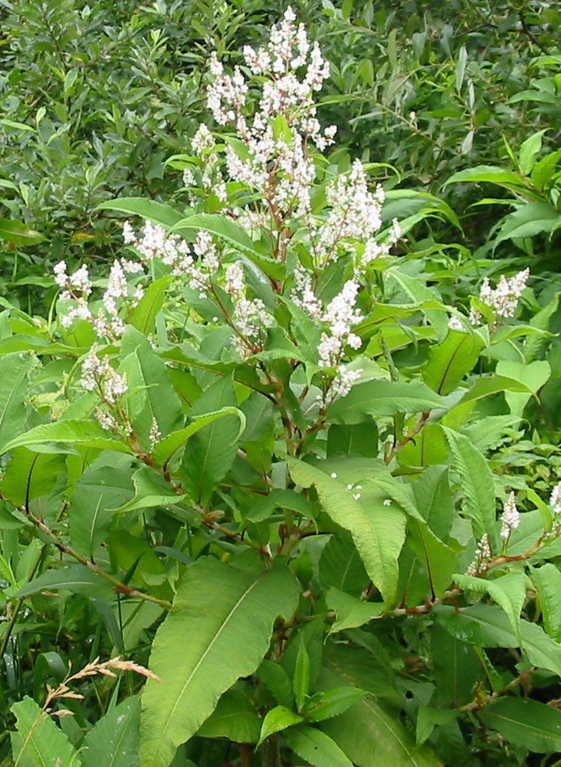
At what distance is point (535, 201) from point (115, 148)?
2.19m

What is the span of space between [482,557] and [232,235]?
702 mm

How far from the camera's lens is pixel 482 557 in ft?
4.87

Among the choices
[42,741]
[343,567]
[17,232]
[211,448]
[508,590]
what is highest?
[211,448]

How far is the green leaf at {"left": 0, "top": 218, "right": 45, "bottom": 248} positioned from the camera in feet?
14.2

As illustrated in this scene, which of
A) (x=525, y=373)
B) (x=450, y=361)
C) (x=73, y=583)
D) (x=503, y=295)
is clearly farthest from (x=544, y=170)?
(x=73, y=583)

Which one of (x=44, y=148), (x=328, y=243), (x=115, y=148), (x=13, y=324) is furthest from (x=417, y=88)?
(x=328, y=243)

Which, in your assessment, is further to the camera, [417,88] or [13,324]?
[417,88]

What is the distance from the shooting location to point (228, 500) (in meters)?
1.60

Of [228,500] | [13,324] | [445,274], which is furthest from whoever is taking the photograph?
[445,274]

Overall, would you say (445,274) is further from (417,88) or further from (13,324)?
(417,88)

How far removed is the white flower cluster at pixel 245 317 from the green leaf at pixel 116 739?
661 mm

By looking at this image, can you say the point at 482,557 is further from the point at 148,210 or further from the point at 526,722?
the point at 148,210

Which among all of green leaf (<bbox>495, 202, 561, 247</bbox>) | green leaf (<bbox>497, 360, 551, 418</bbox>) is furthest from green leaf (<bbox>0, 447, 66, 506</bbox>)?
green leaf (<bbox>495, 202, 561, 247</bbox>)

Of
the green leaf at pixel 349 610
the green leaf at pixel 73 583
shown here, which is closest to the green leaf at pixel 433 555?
the green leaf at pixel 349 610
